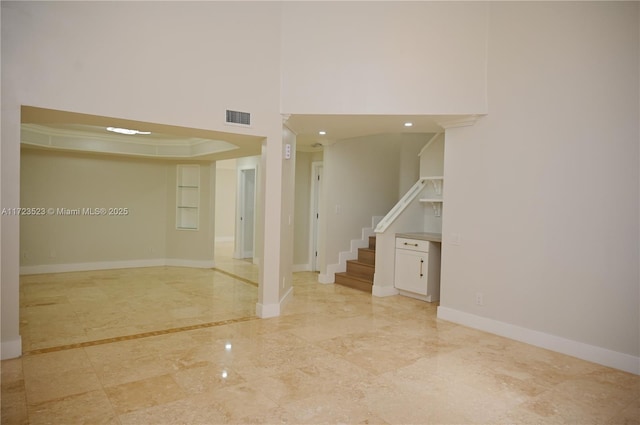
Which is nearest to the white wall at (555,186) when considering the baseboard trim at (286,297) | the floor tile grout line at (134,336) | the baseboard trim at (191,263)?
the baseboard trim at (286,297)

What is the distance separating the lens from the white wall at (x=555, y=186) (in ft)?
11.4

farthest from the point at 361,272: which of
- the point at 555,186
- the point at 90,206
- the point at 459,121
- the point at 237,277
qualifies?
the point at 90,206

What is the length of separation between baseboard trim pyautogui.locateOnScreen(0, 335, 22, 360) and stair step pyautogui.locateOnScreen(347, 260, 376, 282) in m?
4.49

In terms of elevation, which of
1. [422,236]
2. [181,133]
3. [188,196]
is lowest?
[422,236]

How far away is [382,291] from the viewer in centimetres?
600

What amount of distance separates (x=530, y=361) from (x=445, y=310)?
134 centimetres

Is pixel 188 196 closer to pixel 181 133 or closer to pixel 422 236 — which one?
pixel 181 133

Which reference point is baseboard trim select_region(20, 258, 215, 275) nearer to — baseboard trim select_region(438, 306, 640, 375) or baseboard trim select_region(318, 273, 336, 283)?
baseboard trim select_region(318, 273, 336, 283)

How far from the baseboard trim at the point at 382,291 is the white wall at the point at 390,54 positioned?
2703 millimetres

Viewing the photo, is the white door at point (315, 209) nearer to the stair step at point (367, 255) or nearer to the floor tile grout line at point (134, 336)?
the stair step at point (367, 255)

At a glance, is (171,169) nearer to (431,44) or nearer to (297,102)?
(297,102)

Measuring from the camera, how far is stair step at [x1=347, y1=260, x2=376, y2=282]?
6430mm

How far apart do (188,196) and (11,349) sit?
500cm

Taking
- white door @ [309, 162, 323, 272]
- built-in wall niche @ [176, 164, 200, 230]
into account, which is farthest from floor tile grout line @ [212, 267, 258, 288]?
white door @ [309, 162, 323, 272]
